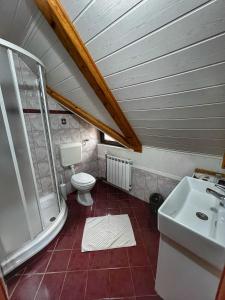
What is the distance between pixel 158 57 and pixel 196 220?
111cm

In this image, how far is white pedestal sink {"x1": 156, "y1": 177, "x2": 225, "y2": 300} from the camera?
739mm

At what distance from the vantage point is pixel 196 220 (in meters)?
1.02

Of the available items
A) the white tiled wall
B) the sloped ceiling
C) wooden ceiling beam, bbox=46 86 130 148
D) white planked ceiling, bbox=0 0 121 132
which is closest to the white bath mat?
the white tiled wall

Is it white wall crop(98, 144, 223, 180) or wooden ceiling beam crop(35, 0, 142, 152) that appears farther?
white wall crop(98, 144, 223, 180)

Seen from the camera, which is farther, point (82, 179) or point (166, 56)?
point (82, 179)

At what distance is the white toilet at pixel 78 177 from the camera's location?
2.05 metres

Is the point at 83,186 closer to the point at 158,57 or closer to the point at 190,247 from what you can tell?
the point at 190,247

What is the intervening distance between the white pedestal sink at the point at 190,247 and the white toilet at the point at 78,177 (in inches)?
50.1

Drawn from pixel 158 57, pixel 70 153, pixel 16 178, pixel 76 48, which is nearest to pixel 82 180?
pixel 70 153

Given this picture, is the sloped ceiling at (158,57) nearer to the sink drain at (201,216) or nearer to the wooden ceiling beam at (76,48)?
the wooden ceiling beam at (76,48)

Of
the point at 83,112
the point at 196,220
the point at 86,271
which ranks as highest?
the point at 83,112

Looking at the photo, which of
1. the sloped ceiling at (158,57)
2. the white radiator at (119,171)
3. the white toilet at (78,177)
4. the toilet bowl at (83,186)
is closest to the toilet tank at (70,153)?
the white toilet at (78,177)

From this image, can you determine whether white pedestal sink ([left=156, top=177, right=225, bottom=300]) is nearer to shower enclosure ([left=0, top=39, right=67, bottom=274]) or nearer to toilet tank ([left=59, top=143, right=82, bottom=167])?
shower enclosure ([left=0, top=39, right=67, bottom=274])

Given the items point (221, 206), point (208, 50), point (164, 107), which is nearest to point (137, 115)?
point (164, 107)
